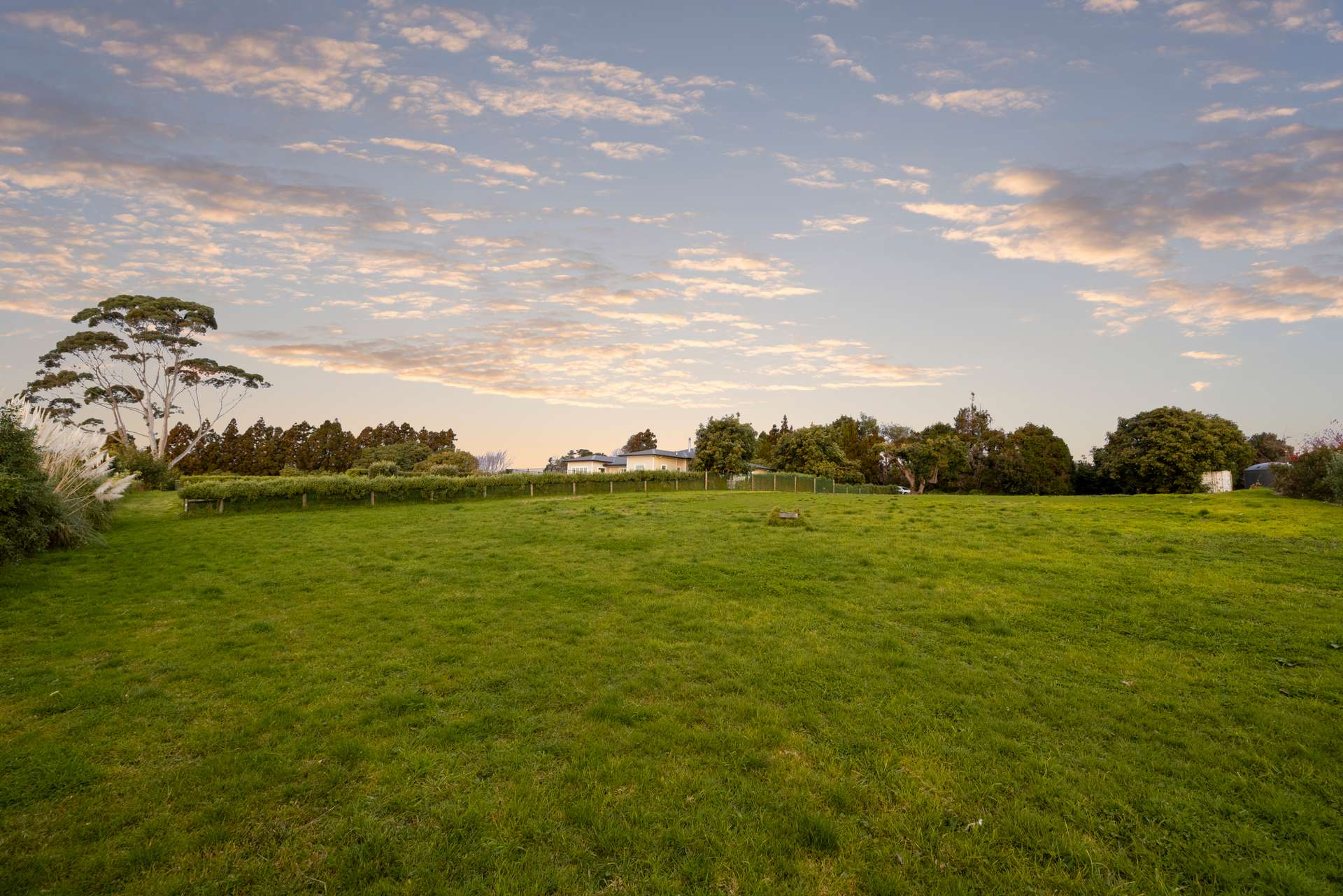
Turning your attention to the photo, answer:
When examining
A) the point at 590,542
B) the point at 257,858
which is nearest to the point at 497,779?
the point at 257,858

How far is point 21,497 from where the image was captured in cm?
1376

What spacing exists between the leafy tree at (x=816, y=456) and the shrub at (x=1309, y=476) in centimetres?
3736

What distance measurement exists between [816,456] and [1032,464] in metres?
24.2

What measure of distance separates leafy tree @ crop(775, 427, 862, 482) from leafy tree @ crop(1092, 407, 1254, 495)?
23.7 m

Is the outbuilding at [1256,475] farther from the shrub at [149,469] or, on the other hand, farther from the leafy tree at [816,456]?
the shrub at [149,469]

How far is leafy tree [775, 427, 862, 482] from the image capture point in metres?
59.6

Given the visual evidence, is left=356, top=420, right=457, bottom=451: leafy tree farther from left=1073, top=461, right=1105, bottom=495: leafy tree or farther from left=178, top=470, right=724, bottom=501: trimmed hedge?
left=1073, top=461, right=1105, bottom=495: leafy tree

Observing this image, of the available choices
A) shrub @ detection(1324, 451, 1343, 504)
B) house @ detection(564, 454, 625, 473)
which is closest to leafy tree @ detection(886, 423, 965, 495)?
house @ detection(564, 454, 625, 473)

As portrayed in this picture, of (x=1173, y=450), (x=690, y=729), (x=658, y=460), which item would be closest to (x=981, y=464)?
(x=1173, y=450)

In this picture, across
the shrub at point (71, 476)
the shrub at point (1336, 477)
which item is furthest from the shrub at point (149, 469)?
the shrub at point (1336, 477)

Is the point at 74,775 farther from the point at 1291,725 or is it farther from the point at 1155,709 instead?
the point at 1291,725

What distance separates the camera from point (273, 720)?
5.96 m

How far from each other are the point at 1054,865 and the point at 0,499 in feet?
62.1

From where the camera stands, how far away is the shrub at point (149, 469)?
130 ft
